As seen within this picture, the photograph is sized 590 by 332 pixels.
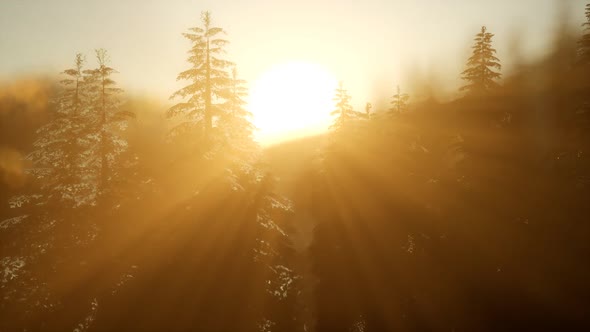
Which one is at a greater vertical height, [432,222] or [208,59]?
[208,59]

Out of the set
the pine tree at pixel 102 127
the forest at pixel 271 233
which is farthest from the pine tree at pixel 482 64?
the pine tree at pixel 102 127

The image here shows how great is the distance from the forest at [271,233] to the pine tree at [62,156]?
104mm

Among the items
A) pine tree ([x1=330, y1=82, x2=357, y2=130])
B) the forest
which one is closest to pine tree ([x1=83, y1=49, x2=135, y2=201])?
the forest

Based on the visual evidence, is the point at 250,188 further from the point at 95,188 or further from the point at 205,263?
the point at 95,188

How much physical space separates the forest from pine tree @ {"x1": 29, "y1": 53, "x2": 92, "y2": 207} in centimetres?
10

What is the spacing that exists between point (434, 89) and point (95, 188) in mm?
66977

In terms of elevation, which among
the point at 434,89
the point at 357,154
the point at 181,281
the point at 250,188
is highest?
the point at 434,89

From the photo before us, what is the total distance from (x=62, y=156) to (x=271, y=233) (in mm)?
14868

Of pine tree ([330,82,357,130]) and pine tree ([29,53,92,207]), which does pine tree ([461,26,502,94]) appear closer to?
pine tree ([330,82,357,130])

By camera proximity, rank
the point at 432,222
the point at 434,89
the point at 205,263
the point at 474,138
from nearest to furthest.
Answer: the point at 205,263
the point at 432,222
the point at 474,138
the point at 434,89

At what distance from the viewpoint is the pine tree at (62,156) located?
20984 millimetres

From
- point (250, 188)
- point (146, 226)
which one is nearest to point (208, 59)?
point (250, 188)

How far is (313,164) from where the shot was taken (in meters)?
40.1

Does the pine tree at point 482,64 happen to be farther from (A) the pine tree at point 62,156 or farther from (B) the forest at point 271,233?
(A) the pine tree at point 62,156
